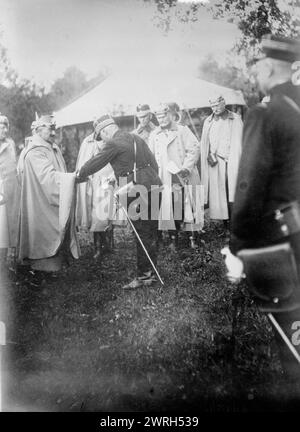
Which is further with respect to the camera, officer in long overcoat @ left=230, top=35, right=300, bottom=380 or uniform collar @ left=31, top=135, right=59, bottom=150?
uniform collar @ left=31, top=135, right=59, bottom=150

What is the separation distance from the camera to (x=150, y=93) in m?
2.81

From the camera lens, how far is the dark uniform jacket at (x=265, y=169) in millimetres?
2027

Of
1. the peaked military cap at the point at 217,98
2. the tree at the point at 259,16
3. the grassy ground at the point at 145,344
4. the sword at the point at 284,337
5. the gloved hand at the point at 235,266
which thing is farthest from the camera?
the peaked military cap at the point at 217,98

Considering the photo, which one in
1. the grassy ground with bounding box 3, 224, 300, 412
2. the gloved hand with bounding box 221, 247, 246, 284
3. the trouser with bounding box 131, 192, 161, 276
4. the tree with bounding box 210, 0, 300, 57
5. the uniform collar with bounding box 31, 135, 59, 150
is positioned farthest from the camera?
the uniform collar with bounding box 31, 135, 59, 150

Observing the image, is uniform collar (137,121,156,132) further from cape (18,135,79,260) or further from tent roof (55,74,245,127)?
cape (18,135,79,260)

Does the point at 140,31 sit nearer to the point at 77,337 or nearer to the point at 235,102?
the point at 235,102

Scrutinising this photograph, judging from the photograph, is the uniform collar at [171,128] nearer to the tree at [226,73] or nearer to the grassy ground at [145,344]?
the tree at [226,73]

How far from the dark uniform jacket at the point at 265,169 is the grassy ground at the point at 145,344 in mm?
773

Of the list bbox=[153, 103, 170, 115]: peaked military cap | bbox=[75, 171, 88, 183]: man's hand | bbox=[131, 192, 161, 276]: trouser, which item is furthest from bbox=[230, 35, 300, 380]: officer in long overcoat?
bbox=[75, 171, 88, 183]: man's hand

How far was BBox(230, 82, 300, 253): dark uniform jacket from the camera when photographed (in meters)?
2.03

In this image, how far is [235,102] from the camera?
2.81m

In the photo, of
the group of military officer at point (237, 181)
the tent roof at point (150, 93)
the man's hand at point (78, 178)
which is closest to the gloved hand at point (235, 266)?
the group of military officer at point (237, 181)

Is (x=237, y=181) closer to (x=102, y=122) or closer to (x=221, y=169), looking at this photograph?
(x=221, y=169)

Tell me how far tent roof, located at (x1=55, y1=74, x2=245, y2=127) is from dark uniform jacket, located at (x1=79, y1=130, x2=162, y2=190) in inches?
9.5
